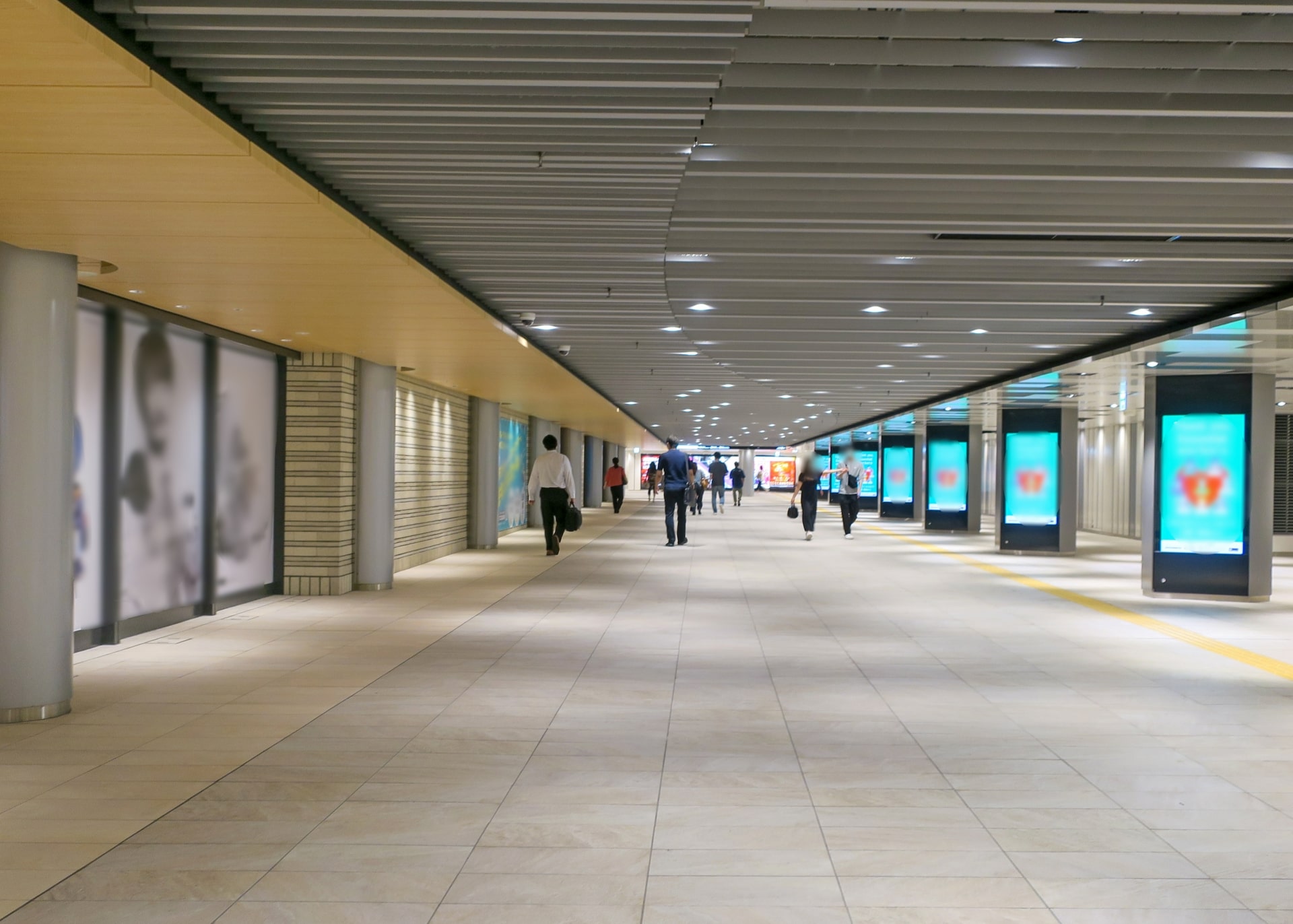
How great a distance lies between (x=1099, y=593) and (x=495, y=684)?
9.14m

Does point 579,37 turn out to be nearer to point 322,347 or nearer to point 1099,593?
point 322,347

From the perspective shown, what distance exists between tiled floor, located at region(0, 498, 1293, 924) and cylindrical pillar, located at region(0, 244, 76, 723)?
1.13ft

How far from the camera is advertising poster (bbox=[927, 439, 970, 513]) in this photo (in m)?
28.2

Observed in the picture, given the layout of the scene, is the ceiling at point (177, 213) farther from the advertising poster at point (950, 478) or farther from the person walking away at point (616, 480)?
the person walking away at point (616, 480)

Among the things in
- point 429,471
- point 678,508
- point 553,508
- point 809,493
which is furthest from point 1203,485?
point 809,493

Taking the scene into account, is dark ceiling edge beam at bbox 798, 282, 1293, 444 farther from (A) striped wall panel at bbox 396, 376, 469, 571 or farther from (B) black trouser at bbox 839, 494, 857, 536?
(A) striped wall panel at bbox 396, 376, 469, 571

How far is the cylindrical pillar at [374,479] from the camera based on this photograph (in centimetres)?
1302

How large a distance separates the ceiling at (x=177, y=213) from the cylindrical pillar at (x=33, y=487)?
313 mm

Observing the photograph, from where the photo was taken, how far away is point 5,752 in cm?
560

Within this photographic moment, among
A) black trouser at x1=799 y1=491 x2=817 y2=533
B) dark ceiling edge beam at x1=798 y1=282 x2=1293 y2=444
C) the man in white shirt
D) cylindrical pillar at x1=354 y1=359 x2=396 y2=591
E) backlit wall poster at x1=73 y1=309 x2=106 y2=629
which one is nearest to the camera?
backlit wall poster at x1=73 y1=309 x2=106 y2=629

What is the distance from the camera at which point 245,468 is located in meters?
11.6

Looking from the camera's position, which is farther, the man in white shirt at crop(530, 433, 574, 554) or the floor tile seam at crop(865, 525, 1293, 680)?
the man in white shirt at crop(530, 433, 574, 554)

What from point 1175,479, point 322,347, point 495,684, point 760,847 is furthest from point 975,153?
point 1175,479

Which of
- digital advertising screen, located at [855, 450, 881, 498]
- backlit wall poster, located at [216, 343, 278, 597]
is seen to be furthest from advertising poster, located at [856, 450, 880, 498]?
backlit wall poster, located at [216, 343, 278, 597]
